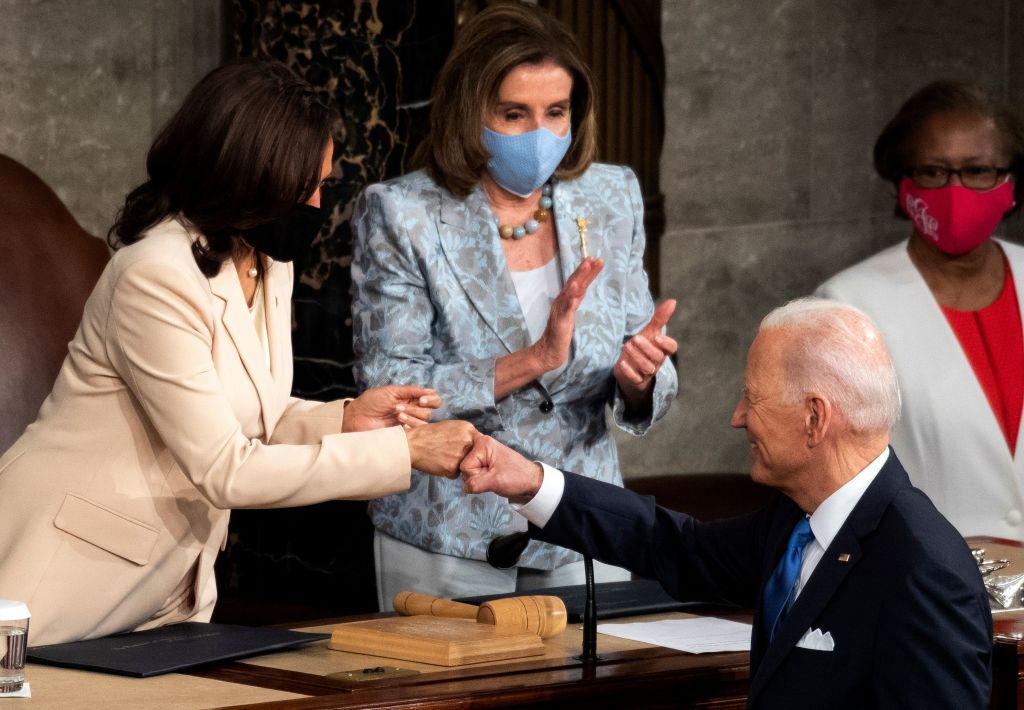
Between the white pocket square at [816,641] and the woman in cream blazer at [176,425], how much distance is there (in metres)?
0.81

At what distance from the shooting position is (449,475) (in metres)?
Result: 3.00

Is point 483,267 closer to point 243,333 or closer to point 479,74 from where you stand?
point 479,74

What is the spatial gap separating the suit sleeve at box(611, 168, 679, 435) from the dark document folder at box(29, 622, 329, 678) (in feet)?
3.19

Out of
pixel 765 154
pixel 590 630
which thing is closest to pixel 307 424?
pixel 590 630

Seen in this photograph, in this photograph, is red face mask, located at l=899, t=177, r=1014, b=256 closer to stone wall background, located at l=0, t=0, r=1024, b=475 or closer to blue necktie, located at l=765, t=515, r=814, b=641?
stone wall background, located at l=0, t=0, r=1024, b=475

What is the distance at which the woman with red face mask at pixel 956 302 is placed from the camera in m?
4.14

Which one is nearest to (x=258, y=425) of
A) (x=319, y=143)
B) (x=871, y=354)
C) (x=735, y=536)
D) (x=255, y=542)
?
(x=319, y=143)

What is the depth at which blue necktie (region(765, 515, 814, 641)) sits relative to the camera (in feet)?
8.41

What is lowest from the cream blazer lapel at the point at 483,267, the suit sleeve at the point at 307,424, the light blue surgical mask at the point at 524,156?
the suit sleeve at the point at 307,424

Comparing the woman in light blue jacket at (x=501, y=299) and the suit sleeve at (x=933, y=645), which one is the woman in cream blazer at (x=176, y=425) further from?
the suit sleeve at (x=933, y=645)

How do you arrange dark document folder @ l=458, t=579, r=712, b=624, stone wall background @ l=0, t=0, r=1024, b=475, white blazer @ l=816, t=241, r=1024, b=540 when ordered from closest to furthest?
dark document folder @ l=458, t=579, r=712, b=624 < white blazer @ l=816, t=241, r=1024, b=540 < stone wall background @ l=0, t=0, r=1024, b=475

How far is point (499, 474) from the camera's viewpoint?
9.72ft

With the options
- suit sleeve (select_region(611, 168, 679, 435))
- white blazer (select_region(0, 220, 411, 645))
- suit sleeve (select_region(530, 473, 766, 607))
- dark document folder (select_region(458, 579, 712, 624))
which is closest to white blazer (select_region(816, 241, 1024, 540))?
suit sleeve (select_region(611, 168, 679, 435))

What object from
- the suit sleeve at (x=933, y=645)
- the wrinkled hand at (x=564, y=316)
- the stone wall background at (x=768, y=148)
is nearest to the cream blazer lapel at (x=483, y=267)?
the wrinkled hand at (x=564, y=316)
